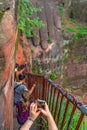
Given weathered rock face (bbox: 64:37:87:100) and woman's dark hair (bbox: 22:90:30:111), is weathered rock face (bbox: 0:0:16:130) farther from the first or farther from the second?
weathered rock face (bbox: 64:37:87:100)

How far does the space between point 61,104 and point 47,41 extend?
8.91m

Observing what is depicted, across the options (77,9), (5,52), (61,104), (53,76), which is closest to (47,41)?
(53,76)

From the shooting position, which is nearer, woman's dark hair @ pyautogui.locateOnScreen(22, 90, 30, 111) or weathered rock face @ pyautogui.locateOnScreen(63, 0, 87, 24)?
woman's dark hair @ pyautogui.locateOnScreen(22, 90, 30, 111)

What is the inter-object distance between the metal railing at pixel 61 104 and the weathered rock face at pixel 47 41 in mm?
6326

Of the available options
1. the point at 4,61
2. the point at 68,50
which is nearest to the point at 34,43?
the point at 68,50

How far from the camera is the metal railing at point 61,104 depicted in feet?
12.6

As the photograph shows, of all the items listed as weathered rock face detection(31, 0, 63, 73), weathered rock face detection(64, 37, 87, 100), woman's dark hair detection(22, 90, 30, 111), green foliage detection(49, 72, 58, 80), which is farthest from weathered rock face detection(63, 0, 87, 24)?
woman's dark hair detection(22, 90, 30, 111)

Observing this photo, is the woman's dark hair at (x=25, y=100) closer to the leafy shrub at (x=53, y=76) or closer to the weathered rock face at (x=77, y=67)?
the leafy shrub at (x=53, y=76)

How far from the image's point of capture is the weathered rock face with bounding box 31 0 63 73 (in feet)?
42.1

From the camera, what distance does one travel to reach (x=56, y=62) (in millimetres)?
14156

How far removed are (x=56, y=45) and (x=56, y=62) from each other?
0.82 m

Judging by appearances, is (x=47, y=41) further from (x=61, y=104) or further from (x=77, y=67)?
(x=61, y=104)

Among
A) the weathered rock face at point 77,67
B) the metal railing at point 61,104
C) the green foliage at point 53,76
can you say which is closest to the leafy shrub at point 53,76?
the green foliage at point 53,76

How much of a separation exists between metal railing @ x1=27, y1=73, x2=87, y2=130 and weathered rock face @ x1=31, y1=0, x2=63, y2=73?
633cm
